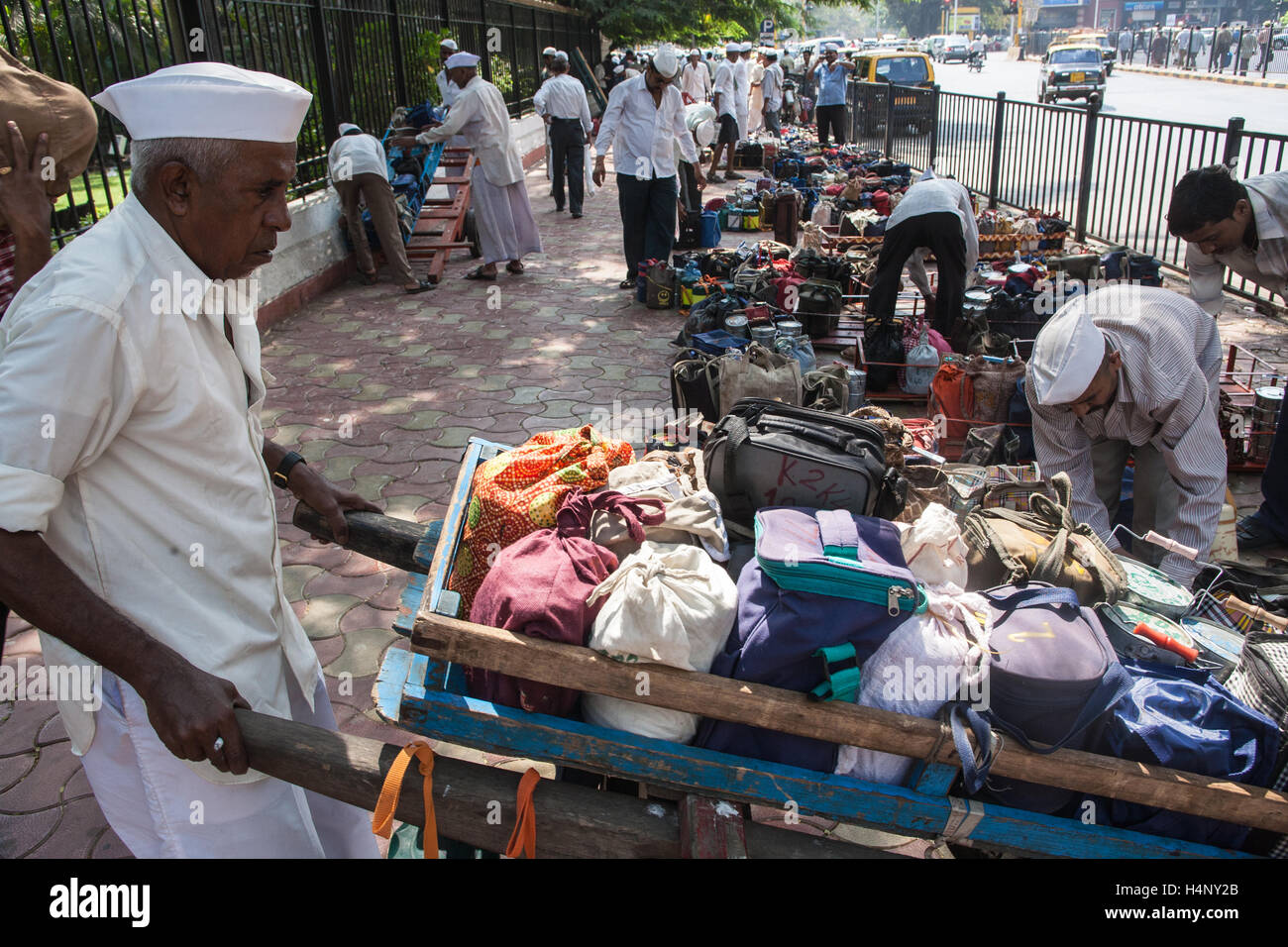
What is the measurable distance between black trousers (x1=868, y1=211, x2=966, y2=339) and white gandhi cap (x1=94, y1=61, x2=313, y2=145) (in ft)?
18.0

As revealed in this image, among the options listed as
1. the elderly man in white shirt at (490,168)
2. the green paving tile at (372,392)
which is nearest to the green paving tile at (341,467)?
the green paving tile at (372,392)

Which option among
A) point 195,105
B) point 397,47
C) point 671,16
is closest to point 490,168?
point 397,47

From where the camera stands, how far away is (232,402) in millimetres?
1740

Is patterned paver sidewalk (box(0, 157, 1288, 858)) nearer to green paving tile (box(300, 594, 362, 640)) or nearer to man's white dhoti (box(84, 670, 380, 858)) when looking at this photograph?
green paving tile (box(300, 594, 362, 640))

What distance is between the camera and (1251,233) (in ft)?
12.7

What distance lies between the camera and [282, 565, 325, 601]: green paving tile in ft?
12.1

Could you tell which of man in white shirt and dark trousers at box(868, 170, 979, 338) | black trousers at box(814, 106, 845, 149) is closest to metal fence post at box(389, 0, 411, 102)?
Answer: man in white shirt and dark trousers at box(868, 170, 979, 338)

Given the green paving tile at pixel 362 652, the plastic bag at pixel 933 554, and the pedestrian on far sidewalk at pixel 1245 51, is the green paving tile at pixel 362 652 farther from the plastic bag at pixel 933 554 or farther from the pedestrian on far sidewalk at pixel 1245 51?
the pedestrian on far sidewalk at pixel 1245 51

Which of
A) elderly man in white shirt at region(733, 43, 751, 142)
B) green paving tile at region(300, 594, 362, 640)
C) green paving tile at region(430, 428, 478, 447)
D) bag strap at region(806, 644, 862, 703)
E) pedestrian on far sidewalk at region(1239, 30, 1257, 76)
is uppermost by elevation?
pedestrian on far sidewalk at region(1239, 30, 1257, 76)

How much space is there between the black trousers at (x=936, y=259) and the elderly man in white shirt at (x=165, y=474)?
536 cm

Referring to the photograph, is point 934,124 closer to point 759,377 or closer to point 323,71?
point 323,71

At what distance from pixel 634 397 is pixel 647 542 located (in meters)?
3.95

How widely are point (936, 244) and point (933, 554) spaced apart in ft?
15.5

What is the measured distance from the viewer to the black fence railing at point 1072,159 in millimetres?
8469
